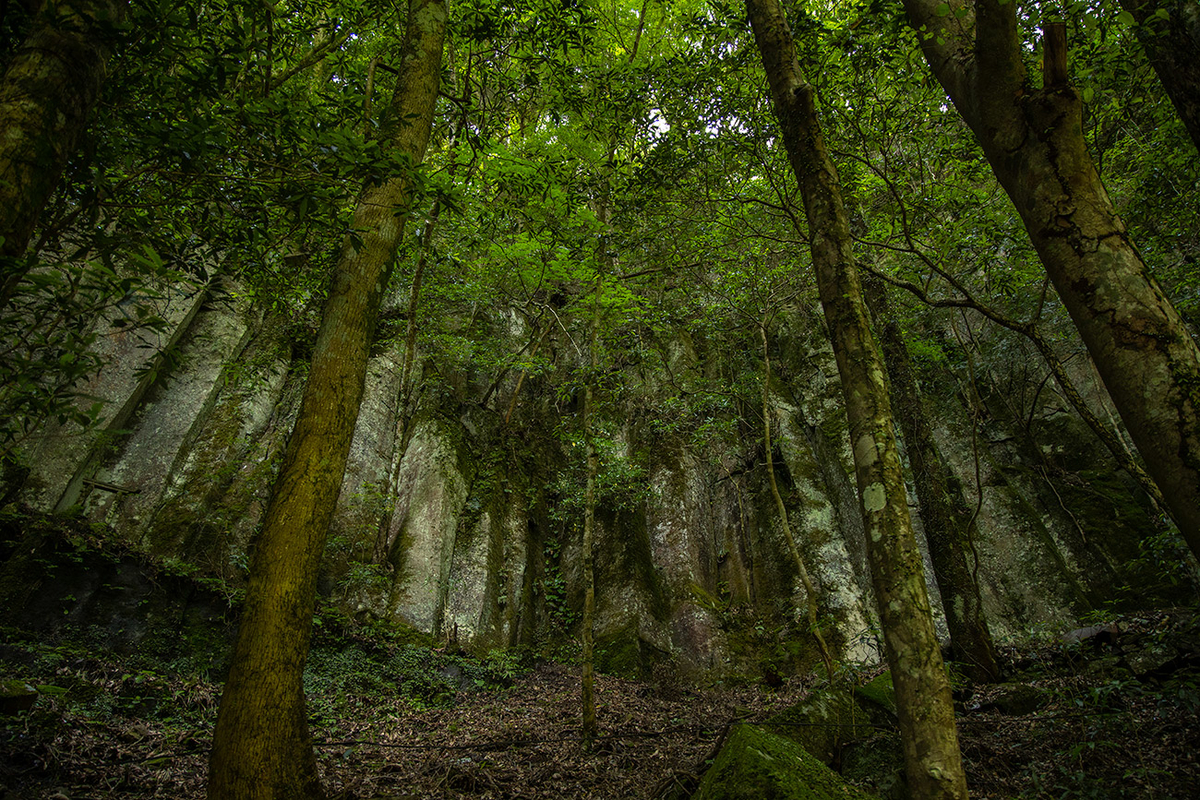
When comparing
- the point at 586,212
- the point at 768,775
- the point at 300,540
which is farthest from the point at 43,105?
the point at 586,212

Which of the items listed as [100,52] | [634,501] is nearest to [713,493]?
[634,501]

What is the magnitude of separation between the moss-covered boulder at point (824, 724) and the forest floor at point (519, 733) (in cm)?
51

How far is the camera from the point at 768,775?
3.33 metres

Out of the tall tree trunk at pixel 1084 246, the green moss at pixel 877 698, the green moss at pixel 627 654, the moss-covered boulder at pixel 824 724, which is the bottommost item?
the moss-covered boulder at pixel 824 724

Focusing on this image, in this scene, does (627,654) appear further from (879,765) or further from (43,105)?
(43,105)

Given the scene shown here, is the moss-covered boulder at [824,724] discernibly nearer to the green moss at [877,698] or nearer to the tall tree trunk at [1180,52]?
the green moss at [877,698]

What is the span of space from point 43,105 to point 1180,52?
609 centimetres

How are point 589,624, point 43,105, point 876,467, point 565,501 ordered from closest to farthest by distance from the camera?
point 43,105, point 876,467, point 589,624, point 565,501

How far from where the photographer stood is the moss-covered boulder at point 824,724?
5.32m

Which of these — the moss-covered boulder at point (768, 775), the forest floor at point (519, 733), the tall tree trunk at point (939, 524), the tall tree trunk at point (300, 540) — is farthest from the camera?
the tall tree trunk at point (939, 524)

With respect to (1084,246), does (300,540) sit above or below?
below

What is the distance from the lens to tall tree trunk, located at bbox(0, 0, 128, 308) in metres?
2.31

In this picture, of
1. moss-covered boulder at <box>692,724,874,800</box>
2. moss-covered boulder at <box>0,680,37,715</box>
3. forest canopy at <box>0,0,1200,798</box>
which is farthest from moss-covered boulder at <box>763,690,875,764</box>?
moss-covered boulder at <box>0,680,37,715</box>

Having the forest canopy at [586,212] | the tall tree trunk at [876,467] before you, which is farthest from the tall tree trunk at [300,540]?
the tall tree trunk at [876,467]
